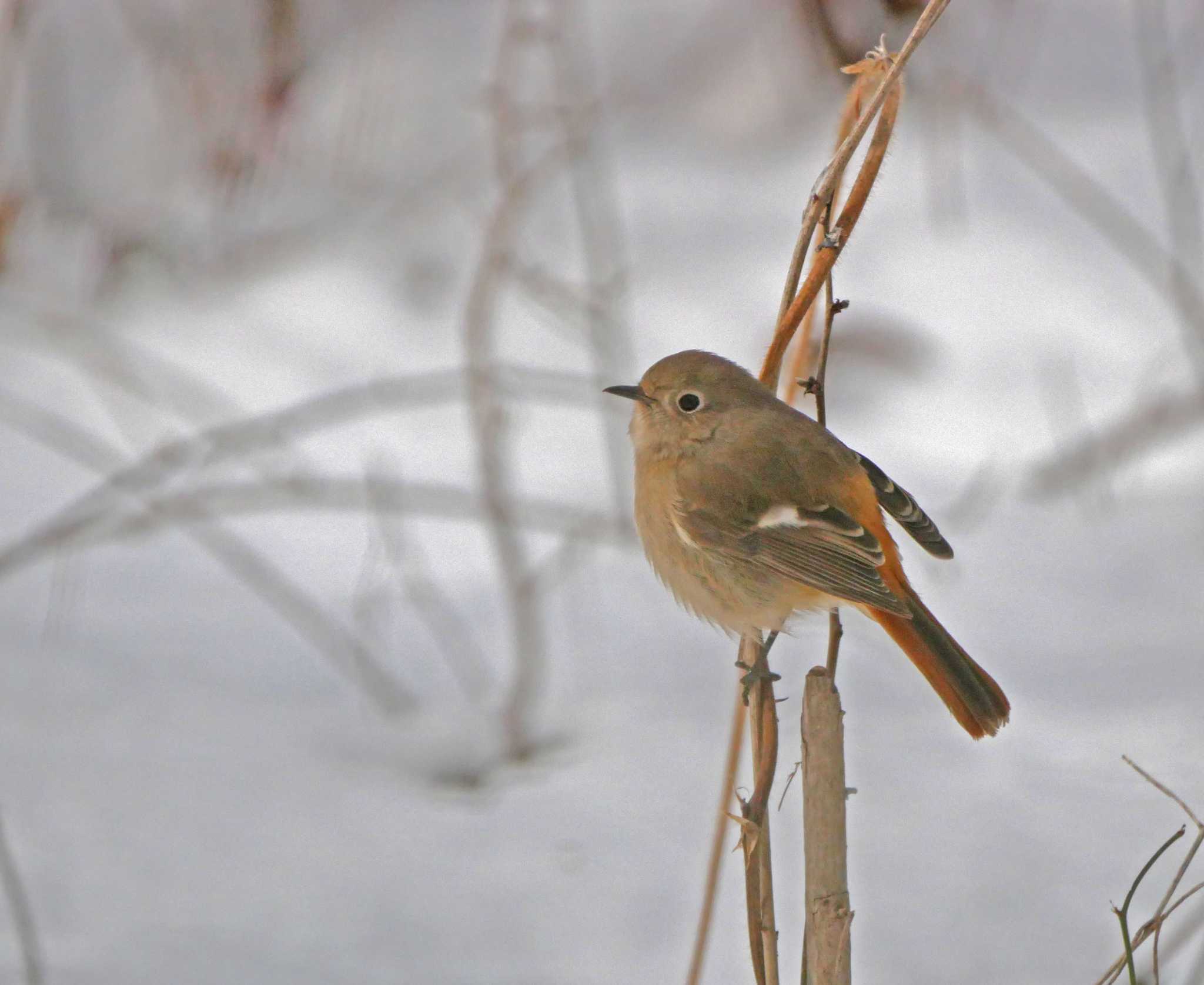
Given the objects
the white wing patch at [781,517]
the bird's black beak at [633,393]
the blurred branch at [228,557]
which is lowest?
the white wing patch at [781,517]

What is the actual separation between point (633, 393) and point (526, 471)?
2494 millimetres

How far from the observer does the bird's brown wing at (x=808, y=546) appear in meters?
2.46

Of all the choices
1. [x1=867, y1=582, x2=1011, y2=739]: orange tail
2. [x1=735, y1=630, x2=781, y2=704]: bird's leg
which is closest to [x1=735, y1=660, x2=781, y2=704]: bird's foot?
[x1=735, y1=630, x2=781, y2=704]: bird's leg

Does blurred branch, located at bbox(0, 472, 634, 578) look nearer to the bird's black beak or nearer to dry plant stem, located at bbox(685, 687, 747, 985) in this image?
the bird's black beak

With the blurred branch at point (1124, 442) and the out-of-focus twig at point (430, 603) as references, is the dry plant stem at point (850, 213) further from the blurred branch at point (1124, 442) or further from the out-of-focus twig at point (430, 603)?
the blurred branch at point (1124, 442)

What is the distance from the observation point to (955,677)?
2146 mm

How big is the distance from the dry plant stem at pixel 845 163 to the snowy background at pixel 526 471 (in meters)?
1.05

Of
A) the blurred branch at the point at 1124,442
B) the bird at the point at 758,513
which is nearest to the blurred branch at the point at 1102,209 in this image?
the blurred branch at the point at 1124,442

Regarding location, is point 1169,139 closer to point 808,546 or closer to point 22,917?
point 808,546

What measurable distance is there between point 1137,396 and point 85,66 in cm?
500

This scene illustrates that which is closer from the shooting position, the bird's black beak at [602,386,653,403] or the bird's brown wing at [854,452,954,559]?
the bird's brown wing at [854,452,954,559]

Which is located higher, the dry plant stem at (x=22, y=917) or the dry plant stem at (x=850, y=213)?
the dry plant stem at (x=850, y=213)

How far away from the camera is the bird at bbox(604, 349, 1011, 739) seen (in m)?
2.50

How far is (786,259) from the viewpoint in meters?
6.56
